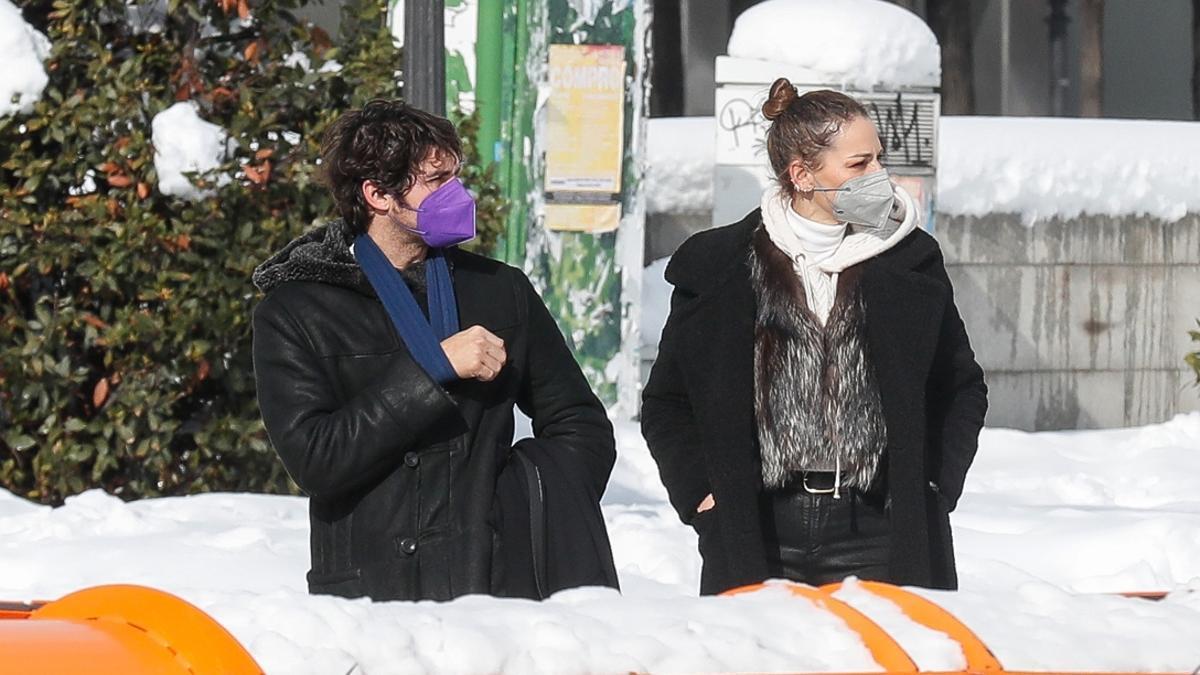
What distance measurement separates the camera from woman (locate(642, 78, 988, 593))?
134 inches

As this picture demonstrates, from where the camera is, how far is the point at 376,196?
10.5ft

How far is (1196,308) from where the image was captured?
10.4 m

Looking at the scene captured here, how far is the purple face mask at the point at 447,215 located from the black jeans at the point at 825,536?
73 cm

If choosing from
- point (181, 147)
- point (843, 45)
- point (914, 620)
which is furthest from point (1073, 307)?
point (914, 620)

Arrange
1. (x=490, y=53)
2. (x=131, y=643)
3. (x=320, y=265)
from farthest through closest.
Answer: (x=490, y=53), (x=320, y=265), (x=131, y=643)

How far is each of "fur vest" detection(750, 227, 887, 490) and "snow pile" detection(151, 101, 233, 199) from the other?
284 centimetres

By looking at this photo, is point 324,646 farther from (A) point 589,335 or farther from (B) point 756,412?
(A) point 589,335

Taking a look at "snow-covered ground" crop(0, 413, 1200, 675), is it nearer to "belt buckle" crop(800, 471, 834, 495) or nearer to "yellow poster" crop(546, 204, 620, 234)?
"belt buckle" crop(800, 471, 834, 495)

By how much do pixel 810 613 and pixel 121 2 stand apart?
4469 millimetres

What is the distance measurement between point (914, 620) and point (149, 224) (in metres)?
4.14

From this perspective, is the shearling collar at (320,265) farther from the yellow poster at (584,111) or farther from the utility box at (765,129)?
the utility box at (765,129)

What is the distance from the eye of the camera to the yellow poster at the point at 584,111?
849 centimetres

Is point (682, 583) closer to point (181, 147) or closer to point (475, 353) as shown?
point (181, 147)

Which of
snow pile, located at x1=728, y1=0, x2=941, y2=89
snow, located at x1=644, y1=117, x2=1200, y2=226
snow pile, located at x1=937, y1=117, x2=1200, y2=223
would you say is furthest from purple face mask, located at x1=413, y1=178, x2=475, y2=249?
snow pile, located at x1=937, y1=117, x2=1200, y2=223
